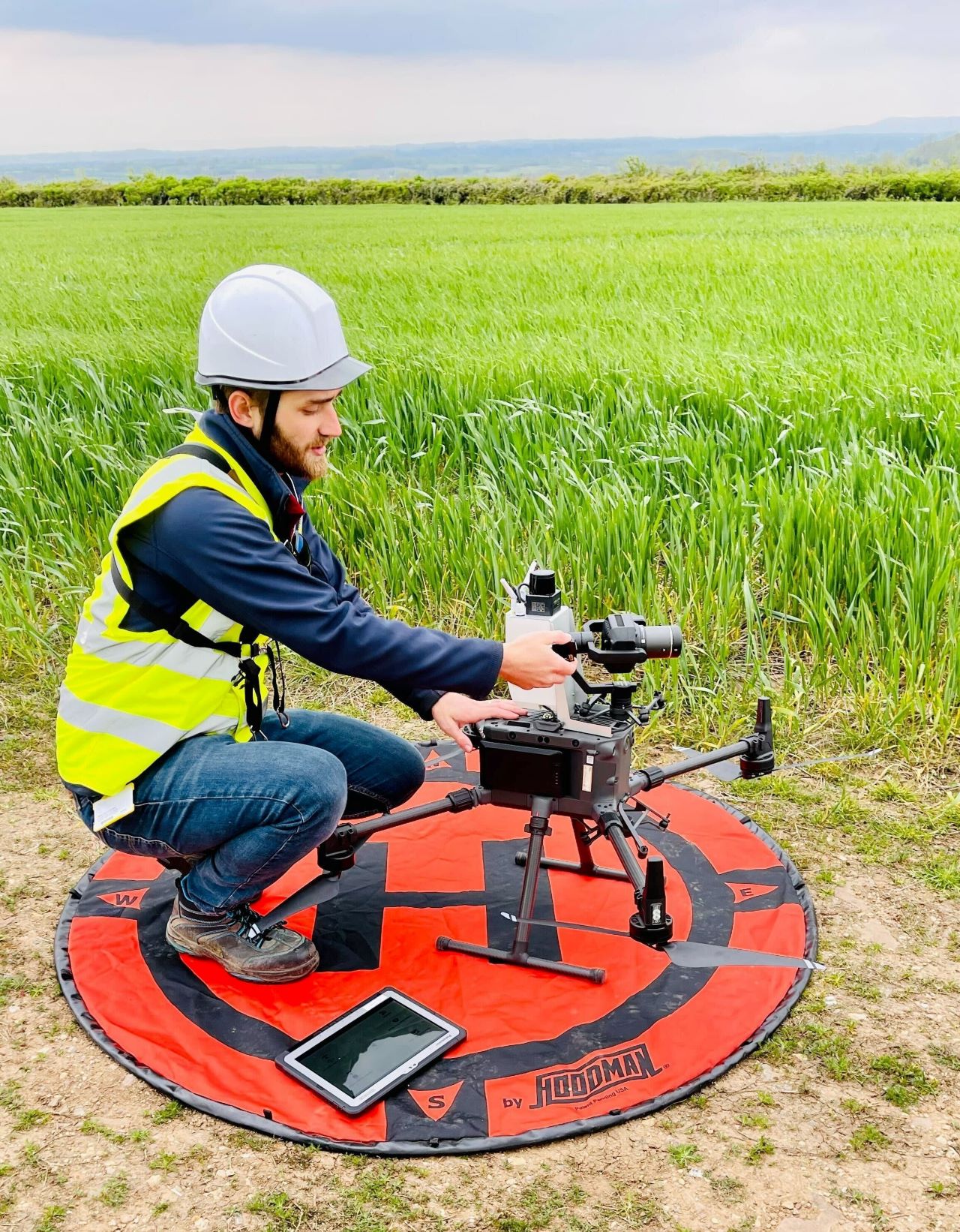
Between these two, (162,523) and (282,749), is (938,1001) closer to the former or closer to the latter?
(282,749)

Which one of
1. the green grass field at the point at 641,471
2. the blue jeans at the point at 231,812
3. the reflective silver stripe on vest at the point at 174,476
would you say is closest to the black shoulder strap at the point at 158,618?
the reflective silver stripe on vest at the point at 174,476

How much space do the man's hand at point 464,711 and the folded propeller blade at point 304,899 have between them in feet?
1.77

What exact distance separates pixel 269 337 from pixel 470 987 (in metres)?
1.40

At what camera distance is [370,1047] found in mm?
2188

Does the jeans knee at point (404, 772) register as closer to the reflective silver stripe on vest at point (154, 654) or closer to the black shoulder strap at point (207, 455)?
the reflective silver stripe on vest at point (154, 654)

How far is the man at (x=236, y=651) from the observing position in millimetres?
2172

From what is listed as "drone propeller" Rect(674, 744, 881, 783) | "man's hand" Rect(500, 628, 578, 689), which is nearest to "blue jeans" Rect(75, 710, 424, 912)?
"man's hand" Rect(500, 628, 578, 689)

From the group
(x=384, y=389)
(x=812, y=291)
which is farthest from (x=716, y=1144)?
(x=812, y=291)

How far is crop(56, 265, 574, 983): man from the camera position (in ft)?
7.13

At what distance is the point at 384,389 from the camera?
553 cm

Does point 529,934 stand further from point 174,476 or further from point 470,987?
point 174,476

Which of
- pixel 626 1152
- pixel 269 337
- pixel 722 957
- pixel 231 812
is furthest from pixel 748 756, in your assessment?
pixel 269 337

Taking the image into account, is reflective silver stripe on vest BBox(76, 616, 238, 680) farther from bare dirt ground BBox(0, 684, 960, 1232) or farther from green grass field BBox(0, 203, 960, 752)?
green grass field BBox(0, 203, 960, 752)

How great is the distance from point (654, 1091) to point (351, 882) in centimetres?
100
